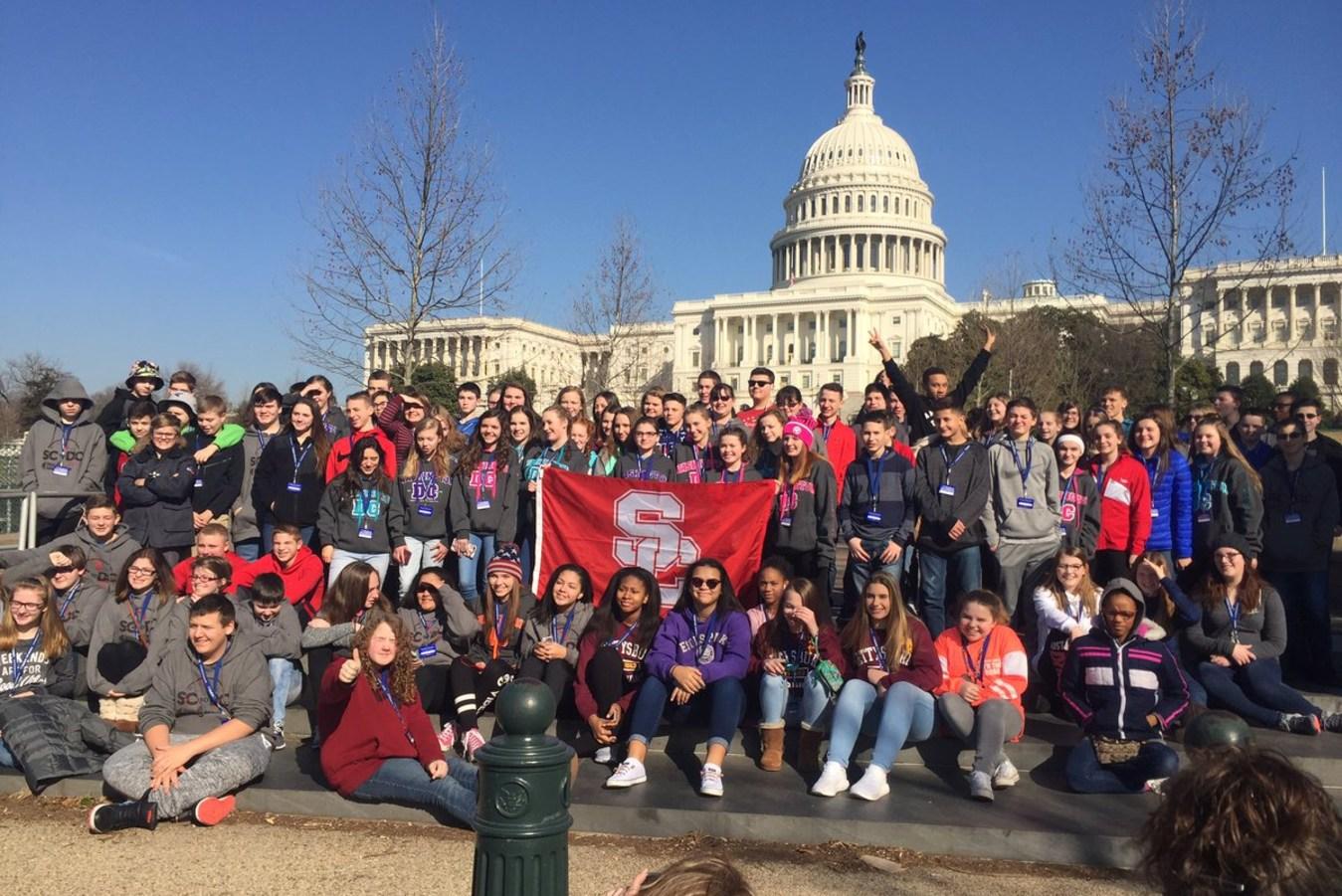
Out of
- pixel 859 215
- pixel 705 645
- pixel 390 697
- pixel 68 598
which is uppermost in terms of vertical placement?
pixel 859 215

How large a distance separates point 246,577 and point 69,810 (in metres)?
2.33

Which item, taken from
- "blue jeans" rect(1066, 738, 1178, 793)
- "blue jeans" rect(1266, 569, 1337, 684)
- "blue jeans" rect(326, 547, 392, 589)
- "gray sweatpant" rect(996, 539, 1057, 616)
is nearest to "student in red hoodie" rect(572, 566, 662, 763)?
"blue jeans" rect(326, 547, 392, 589)

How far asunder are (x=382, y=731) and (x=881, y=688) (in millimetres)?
3031

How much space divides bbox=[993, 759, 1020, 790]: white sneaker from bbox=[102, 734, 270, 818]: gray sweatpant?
172 inches

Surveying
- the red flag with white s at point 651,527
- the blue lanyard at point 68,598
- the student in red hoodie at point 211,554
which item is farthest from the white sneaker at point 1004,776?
the blue lanyard at point 68,598

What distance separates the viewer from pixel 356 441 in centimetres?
934

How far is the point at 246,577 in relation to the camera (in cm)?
855

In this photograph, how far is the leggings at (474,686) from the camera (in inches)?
282

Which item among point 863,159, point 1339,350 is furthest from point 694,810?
point 863,159

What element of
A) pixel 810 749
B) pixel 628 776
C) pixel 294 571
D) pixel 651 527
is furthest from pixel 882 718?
pixel 294 571

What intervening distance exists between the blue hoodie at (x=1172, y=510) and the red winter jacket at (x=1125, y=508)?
11cm

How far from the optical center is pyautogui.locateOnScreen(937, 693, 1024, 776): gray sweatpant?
6457 millimetres

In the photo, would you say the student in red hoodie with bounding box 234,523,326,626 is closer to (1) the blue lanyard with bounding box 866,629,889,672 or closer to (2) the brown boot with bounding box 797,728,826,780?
(2) the brown boot with bounding box 797,728,826,780

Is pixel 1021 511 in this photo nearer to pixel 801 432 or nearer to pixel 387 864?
pixel 801 432
